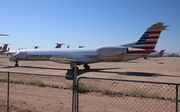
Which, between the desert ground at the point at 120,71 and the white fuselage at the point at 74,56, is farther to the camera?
the white fuselage at the point at 74,56

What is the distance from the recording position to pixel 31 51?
89.1ft

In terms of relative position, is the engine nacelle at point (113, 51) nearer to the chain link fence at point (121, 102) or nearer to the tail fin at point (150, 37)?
the tail fin at point (150, 37)

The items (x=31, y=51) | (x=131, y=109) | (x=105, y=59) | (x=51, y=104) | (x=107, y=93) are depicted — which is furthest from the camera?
(x=31, y=51)

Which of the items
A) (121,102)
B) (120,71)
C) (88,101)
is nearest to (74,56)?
(120,71)

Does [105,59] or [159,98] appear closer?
[159,98]

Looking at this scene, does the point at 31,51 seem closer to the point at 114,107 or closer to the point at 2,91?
the point at 2,91

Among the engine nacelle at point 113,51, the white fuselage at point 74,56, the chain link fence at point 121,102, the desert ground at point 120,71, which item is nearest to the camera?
the chain link fence at point 121,102

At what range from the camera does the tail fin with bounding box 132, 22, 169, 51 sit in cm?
1950

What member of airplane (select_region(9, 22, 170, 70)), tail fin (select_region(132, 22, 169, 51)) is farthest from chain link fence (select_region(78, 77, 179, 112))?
tail fin (select_region(132, 22, 169, 51))

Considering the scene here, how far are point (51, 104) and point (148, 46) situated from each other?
49.8 ft

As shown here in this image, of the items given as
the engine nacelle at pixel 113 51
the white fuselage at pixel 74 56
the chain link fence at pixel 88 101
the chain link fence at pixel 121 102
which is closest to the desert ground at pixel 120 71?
the white fuselage at pixel 74 56

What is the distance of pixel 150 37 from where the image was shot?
1988cm

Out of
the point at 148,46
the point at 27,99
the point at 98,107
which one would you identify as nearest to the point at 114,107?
the point at 98,107

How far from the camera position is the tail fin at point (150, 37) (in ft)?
64.0
